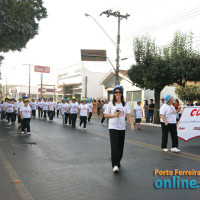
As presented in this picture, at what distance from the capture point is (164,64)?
58.1ft

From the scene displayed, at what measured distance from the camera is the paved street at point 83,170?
4.09m

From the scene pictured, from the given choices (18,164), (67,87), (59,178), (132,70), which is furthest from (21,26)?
(67,87)

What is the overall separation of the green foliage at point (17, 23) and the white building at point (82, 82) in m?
21.8

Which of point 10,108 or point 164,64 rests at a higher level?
point 164,64

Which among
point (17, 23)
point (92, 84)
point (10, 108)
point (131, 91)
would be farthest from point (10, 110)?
point (92, 84)

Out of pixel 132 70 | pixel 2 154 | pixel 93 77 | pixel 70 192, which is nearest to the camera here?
pixel 70 192

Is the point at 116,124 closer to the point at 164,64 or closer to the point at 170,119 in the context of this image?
the point at 170,119

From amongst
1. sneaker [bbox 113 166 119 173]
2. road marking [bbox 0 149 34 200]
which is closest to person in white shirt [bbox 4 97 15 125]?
road marking [bbox 0 149 34 200]

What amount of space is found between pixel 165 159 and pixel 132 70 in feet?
44.5

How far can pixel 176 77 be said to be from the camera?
56.7ft

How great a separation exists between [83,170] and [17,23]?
45.0 ft

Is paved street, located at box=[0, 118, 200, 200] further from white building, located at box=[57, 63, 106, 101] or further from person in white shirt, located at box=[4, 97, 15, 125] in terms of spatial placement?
white building, located at box=[57, 63, 106, 101]

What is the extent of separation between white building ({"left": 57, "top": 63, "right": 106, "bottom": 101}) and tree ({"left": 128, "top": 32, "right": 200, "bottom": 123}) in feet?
71.5

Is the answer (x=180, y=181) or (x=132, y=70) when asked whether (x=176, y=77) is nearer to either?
(x=132, y=70)
